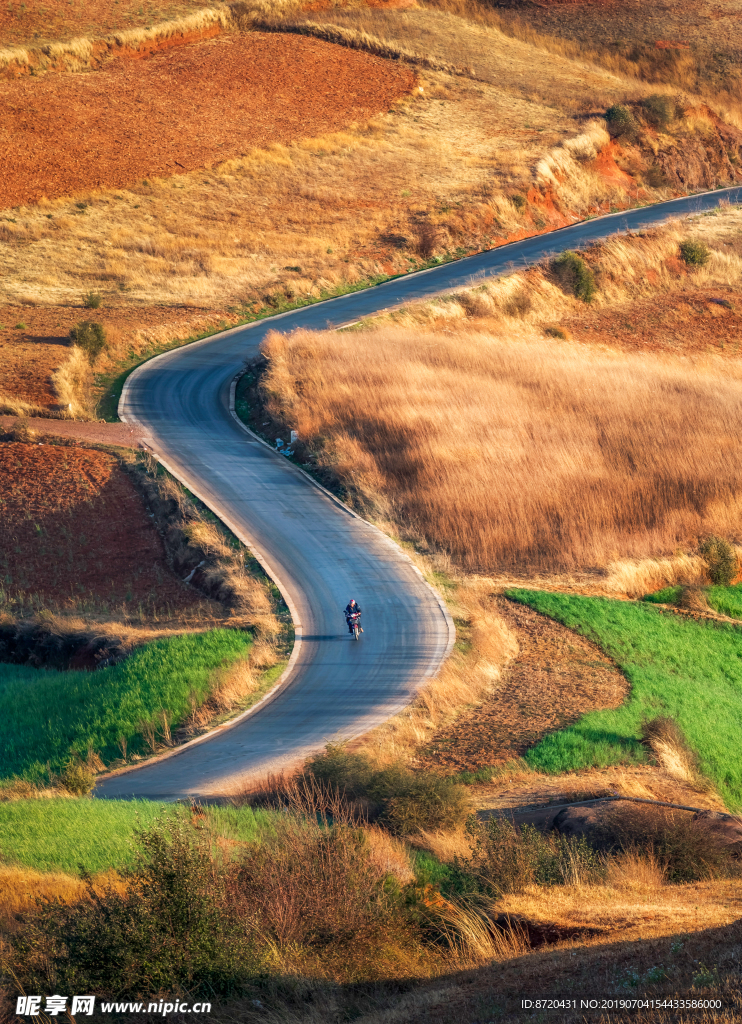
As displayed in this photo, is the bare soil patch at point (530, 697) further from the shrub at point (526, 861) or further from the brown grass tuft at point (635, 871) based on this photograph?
the brown grass tuft at point (635, 871)

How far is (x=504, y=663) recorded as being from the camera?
18609 millimetres

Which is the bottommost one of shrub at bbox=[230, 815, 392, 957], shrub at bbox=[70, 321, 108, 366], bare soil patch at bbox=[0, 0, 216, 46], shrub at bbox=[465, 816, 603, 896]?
shrub at bbox=[465, 816, 603, 896]

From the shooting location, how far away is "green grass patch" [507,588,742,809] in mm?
15570

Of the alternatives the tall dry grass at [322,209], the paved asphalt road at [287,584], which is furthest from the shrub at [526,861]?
the tall dry grass at [322,209]

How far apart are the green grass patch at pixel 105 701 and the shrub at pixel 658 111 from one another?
59508mm

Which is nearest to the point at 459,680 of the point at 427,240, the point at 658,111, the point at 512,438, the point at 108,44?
the point at 512,438

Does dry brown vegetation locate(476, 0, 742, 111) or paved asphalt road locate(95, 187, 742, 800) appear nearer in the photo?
paved asphalt road locate(95, 187, 742, 800)

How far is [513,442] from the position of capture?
28312 mm

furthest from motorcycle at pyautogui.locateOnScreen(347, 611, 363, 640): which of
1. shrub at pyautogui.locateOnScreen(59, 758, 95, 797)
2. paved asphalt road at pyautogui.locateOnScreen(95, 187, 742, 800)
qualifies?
shrub at pyautogui.locateOnScreen(59, 758, 95, 797)

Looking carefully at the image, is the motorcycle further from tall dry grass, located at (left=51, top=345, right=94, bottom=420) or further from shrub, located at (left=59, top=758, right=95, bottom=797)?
tall dry grass, located at (left=51, top=345, right=94, bottom=420)

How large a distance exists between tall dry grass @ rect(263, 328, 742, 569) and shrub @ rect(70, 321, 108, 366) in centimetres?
624

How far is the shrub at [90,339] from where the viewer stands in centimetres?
3516

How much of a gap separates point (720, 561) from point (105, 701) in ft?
49.8

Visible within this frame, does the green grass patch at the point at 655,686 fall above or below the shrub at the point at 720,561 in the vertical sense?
below
